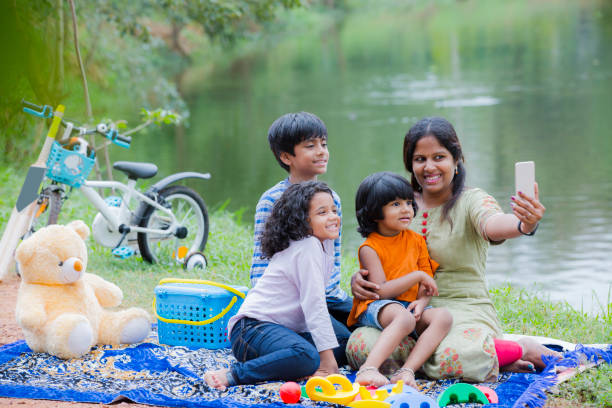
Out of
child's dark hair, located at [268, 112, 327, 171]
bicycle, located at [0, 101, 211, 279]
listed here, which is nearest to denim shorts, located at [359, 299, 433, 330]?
child's dark hair, located at [268, 112, 327, 171]

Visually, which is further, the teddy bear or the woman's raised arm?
the teddy bear

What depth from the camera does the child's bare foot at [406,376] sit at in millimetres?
2568

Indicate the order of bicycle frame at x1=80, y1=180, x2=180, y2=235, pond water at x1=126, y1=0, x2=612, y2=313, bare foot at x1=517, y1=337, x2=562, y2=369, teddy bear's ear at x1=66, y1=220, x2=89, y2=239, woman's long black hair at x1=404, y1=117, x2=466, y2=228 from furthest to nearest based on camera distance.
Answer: pond water at x1=126, y1=0, x2=612, y2=313, bicycle frame at x1=80, y1=180, x2=180, y2=235, teddy bear's ear at x1=66, y1=220, x2=89, y2=239, woman's long black hair at x1=404, y1=117, x2=466, y2=228, bare foot at x1=517, y1=337, x2=562, y2=369

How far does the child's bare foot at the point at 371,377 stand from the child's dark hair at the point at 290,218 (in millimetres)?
562

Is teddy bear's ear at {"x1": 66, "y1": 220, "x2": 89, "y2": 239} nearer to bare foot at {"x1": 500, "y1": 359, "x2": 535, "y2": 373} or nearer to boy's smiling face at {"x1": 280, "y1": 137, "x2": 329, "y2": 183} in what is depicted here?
boy's smiling face at {"x1": 280, "y1": 137, "x2": 329, "y2": 183}

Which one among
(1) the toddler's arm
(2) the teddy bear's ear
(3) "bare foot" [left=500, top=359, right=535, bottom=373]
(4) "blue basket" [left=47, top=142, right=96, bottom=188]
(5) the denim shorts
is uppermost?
(4) "blue basket" [left=47, top=142, right=96, bottom=188]

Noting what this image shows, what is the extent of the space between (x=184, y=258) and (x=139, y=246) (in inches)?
11.6

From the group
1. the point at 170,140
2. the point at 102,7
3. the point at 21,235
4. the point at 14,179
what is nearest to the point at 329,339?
the point at 21,235

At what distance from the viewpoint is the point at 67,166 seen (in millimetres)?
4340

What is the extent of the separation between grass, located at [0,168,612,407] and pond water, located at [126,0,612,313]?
496 mm

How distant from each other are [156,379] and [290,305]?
58 cm

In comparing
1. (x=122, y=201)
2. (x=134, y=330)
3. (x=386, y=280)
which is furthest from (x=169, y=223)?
(x=386, y=280)

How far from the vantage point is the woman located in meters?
2.71

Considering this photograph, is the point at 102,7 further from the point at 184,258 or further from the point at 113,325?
the point at 113,325
